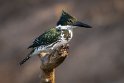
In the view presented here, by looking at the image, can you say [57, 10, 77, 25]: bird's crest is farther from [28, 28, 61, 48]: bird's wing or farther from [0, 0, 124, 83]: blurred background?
[0, 0, 124, 83]: blurred background

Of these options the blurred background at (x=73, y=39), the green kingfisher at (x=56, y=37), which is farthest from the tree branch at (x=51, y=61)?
the blurred background at (x=73, y=39)

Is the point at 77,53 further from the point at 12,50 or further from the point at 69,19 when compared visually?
the point at 69,19

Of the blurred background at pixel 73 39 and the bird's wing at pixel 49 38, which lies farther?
the blurred background at pixel 73 39

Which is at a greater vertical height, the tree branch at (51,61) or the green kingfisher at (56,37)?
the green kingfisher at (56,37)

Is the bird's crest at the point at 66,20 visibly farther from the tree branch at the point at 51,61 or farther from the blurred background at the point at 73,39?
the blurred background at the point at 73,39

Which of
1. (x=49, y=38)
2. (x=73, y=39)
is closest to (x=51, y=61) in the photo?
(x=49, y=38)

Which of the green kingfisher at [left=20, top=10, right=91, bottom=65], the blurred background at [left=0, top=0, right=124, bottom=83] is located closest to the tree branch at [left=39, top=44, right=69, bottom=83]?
the green kingfisher at [left=20, top=10, right=91, bottom=65]

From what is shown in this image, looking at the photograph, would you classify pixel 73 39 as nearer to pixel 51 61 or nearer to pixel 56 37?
pixel 56 37
